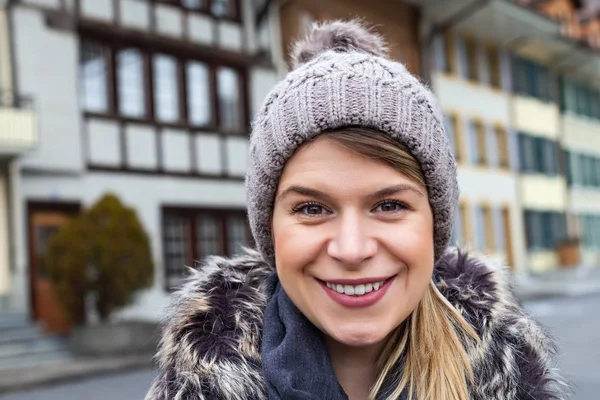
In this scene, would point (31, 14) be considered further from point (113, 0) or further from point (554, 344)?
point (554, 344)

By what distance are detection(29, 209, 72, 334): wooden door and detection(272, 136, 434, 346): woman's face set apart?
12.0 metres

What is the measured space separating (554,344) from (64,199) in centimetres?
1227

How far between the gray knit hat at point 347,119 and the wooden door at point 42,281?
466 inches

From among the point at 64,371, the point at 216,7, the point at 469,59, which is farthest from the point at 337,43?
the point at 469,59

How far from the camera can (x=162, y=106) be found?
15.5 m

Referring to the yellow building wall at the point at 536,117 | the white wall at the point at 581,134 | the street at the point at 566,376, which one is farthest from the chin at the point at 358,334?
the white wall at the point at 581,134

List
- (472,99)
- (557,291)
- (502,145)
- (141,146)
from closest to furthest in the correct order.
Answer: (141,146) < (557,291) < (472,99) < (502,145)

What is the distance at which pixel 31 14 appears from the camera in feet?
43.3

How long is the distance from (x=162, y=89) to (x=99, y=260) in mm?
5001

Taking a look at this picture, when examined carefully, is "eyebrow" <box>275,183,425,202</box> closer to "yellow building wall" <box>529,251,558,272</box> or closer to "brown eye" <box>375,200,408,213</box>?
"brown eye" <box>375,200,408,213</box>

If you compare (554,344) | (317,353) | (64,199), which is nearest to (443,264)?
(554,344)

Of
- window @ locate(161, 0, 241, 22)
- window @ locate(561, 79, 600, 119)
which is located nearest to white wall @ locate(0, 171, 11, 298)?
window @ locate(161, 0, 241, 22)

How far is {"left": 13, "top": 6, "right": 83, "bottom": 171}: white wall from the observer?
13.0 meters

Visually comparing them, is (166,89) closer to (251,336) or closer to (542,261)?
(251,336)
